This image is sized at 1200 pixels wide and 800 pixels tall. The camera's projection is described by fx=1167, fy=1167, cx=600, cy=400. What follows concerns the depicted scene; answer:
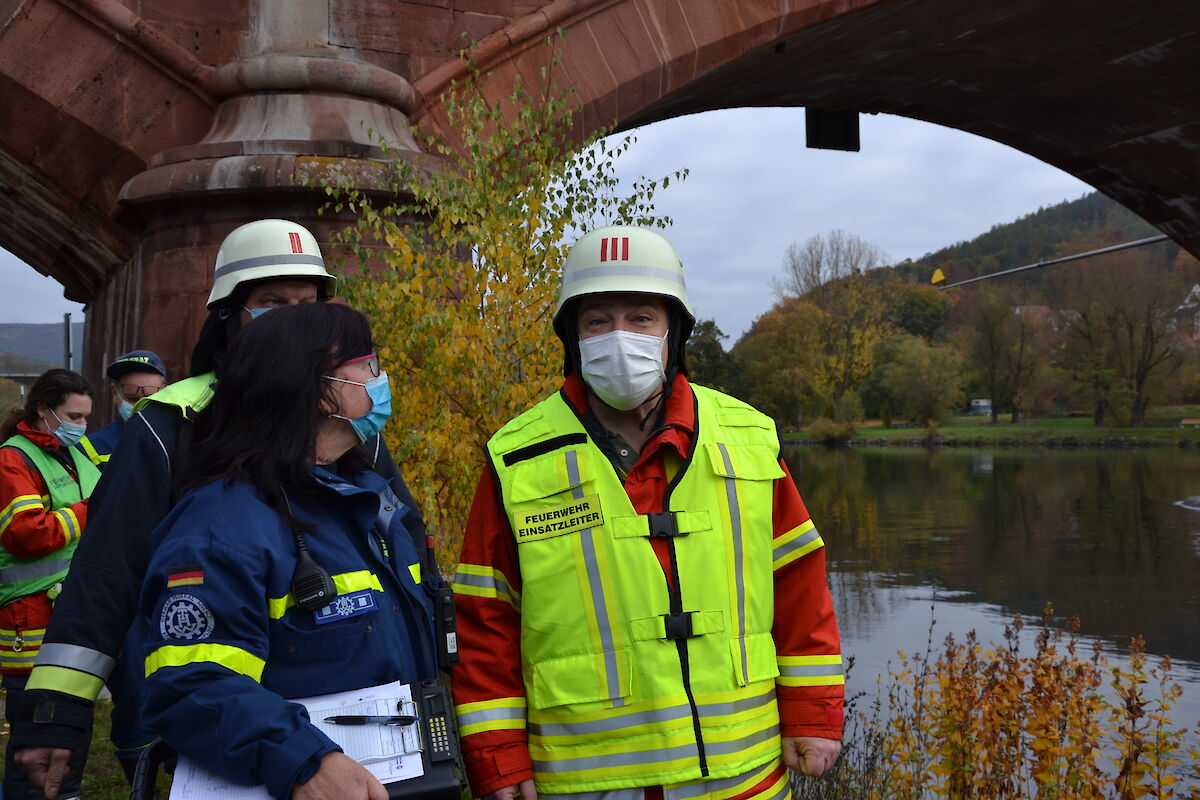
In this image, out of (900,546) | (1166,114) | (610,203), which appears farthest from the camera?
(900,546)

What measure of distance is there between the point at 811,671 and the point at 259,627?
1.32 m

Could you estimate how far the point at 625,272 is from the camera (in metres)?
2.94

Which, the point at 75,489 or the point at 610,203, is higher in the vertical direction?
the point at 610,203

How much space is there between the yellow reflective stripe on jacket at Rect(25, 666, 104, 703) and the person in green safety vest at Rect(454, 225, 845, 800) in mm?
800

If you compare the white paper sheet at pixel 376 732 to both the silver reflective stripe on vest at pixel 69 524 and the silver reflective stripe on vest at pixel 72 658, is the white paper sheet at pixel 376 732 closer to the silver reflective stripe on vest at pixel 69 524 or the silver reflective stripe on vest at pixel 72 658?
the silver reflective stripe on vest at pixel 72 658

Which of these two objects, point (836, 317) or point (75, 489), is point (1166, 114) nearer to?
point (75, 489)

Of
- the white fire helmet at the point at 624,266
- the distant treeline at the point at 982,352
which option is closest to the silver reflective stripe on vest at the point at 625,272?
the white fire helmet at the point at 624,266

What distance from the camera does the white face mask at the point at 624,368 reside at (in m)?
2.86

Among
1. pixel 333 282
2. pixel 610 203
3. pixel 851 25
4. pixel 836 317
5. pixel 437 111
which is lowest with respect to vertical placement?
pixel 333 282

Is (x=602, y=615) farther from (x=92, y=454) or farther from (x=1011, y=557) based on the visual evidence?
(x=1011, y=557)

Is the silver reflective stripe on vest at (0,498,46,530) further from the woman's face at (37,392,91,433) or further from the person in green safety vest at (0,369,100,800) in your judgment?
the woman's face at (37,392,91,433)

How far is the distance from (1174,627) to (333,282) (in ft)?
42.3

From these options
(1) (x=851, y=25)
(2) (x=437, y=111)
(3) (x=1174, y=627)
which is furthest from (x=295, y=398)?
(3) (x=1174, y=627)

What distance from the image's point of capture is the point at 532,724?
2705 millimetres
